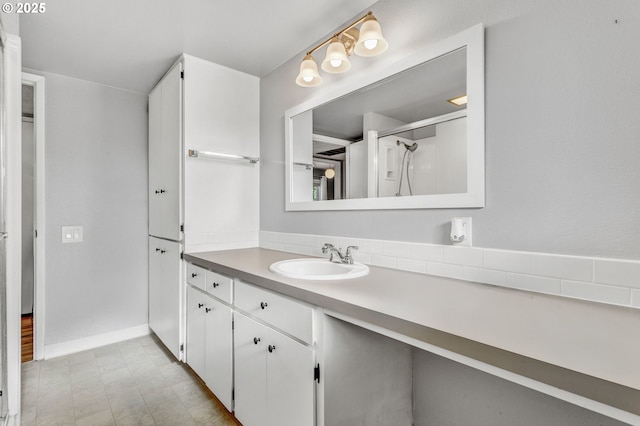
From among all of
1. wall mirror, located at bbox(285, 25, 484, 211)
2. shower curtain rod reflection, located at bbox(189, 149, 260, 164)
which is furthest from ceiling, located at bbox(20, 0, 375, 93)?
shower curtain rod reflection, located at bbox(189, 149, 260, 164)

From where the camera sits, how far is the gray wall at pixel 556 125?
0.91 m

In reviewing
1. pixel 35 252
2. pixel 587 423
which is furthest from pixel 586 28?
pixel 35 252

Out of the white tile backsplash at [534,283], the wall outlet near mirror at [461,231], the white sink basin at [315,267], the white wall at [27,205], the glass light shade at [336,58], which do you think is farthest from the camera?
the white wall at [27,205]

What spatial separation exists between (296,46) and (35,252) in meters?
2.42

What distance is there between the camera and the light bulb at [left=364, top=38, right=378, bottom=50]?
145 cm

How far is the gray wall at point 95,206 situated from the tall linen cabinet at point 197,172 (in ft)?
0.93

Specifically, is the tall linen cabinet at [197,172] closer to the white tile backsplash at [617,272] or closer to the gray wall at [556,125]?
the gray wall at [556,125]

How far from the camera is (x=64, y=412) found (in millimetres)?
1767

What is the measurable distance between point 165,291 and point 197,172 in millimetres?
956

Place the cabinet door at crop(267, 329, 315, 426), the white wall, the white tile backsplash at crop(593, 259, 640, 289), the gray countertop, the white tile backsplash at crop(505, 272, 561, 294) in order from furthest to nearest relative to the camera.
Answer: the white wall
the cabinet door at crop(267, 329, 315, 426)
the white tile backsplash at crop(505, 272, 561, 294)
the white tile backsplash at crop(593, 259, 640, 289)
the gray countertop

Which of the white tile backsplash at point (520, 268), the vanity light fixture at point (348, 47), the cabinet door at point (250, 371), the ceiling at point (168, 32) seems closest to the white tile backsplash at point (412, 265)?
the white tile backsplash at point (520, 268)

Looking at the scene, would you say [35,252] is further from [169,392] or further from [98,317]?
[169,392]

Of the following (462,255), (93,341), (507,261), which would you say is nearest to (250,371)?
(462,255)

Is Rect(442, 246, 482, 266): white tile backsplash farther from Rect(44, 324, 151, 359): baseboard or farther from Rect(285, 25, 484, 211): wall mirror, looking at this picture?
Rect(44, 324, 151, 359): baseboard
